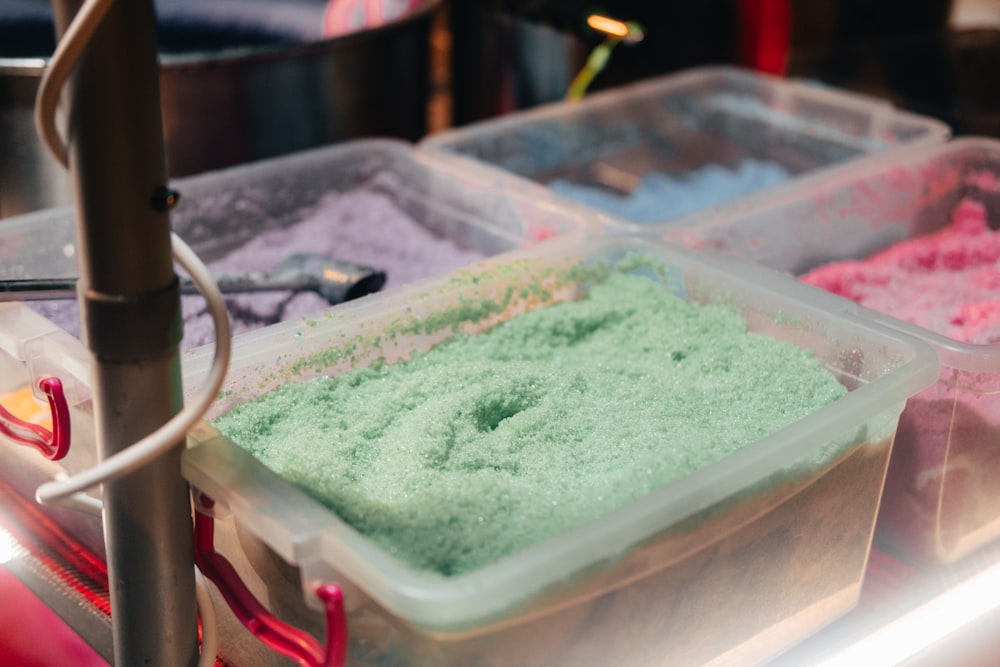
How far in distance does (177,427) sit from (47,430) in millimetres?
286

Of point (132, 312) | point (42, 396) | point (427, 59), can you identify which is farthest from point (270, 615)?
point (427, 59)

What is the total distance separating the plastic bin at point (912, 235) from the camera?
0.85 metres

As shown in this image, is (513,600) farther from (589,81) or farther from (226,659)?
(589,81)

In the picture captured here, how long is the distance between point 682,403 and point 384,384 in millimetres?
227

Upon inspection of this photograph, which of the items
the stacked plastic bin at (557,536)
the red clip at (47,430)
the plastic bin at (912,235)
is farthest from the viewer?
the plastic bin at (912,235)

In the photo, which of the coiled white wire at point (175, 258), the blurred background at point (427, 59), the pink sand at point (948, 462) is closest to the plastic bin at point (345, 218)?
the blurred background at point (427, 59)

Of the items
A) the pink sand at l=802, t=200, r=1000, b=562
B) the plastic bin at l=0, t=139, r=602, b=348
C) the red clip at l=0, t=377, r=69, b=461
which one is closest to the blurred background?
the plastic bin at l=0, t=139, r=602, b=348

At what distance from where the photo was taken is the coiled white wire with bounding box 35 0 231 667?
45 cm

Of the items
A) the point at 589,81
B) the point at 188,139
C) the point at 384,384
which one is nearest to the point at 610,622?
the point at 384,384

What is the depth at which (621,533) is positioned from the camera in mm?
572

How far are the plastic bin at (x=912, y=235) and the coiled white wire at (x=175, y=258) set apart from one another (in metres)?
0.56

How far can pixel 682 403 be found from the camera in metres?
0.76

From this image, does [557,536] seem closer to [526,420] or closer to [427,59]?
[526,420]

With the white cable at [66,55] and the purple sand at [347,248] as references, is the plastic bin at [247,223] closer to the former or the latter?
the purple sand at [347,248]
